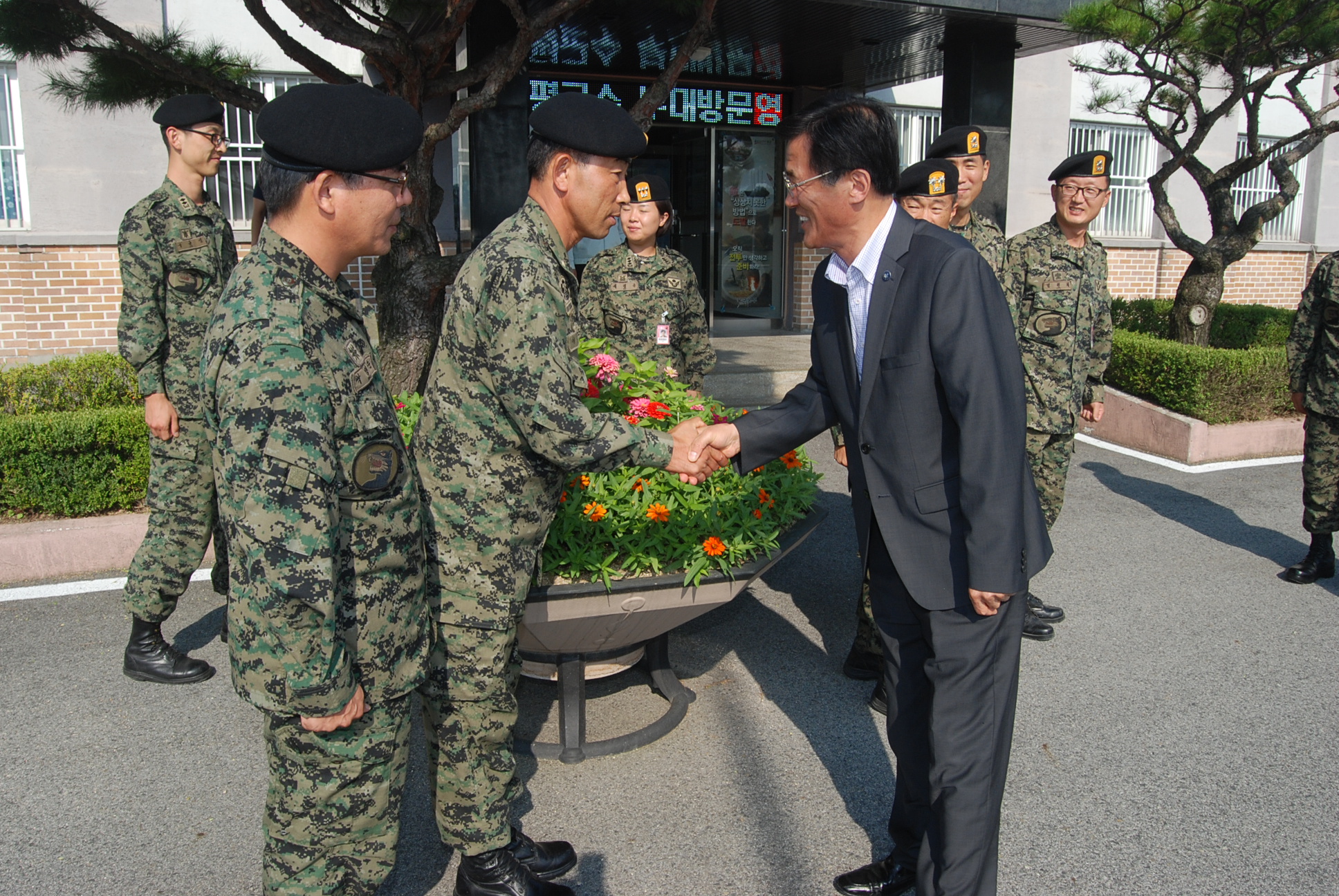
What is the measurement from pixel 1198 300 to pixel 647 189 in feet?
21.1

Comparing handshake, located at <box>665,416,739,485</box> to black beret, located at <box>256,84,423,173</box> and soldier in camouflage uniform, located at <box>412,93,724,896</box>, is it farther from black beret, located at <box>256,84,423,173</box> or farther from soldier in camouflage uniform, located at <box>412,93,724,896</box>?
black beret, located at <box>256,84,423,173</box>

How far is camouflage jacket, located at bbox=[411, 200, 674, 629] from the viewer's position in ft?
7.50

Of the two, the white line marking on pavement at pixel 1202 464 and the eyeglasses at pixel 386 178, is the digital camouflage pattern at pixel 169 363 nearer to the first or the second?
the eyeglasses at pixel 386 178

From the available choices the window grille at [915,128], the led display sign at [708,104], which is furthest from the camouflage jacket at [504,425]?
the window grille at [915,128]

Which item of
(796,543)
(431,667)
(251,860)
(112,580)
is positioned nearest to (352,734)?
(431,667)

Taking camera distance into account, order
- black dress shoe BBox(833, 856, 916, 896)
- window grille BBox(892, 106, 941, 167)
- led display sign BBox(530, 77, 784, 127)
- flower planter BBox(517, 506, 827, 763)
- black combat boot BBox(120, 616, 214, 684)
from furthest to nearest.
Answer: window grille BBox(892, 106, 941, 167)
led display sign BBox(530, 77, 784, 127)
black combat boot BBox(120, 616, 214, 684)
flower planter BBox(517, 506, 827, 763)
black dress shoe BBox(833, 856, 916, 896)

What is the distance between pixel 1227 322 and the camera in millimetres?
10555

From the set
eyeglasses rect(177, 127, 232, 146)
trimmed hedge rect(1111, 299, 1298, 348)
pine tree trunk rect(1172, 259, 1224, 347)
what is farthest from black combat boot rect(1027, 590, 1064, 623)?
trimmed hedge rect(1111, 299, 1298, 348)

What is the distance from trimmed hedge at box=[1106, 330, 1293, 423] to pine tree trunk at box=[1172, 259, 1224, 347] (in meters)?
0.95

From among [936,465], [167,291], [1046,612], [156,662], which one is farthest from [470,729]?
[1046,612]

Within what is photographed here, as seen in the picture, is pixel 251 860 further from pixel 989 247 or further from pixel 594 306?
pixel 989 247

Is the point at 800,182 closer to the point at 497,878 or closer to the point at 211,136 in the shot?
the point at 497,878

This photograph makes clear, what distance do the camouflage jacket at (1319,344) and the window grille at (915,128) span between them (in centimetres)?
802

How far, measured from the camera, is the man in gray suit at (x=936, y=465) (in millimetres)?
2227
